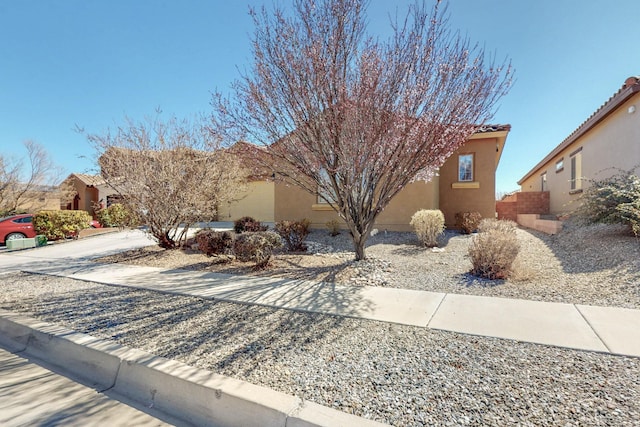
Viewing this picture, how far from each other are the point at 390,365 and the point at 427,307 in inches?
72.0

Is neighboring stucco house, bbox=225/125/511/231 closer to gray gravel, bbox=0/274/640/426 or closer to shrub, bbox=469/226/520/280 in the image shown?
shrub, bbox=469/226/520/280

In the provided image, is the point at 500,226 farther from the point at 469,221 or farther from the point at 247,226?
the point at 247,226

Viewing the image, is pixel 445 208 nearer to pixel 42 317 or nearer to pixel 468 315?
pixel 468 315

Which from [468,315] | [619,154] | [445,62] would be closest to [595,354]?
[468,315]

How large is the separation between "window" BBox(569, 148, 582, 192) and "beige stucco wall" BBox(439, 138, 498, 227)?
125 inches

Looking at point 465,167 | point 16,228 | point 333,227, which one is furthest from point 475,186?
point 16,228

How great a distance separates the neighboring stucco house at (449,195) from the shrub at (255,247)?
521 centimetres

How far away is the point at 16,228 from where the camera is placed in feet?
50.0

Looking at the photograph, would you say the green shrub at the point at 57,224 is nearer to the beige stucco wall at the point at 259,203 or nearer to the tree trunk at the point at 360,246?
the beige stucco wall at the point at 259,203

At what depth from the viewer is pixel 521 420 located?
7.58ft

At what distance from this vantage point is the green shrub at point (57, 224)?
14.9 metres

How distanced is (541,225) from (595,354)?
10.5 metres

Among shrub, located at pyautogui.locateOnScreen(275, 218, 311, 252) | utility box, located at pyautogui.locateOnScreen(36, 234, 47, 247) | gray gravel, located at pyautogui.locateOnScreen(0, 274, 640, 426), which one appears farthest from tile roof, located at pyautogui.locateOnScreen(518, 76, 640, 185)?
utility box, located at pyautogui.locateOnScreen(36, 234, 47, 247)

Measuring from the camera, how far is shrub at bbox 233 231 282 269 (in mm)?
7324
